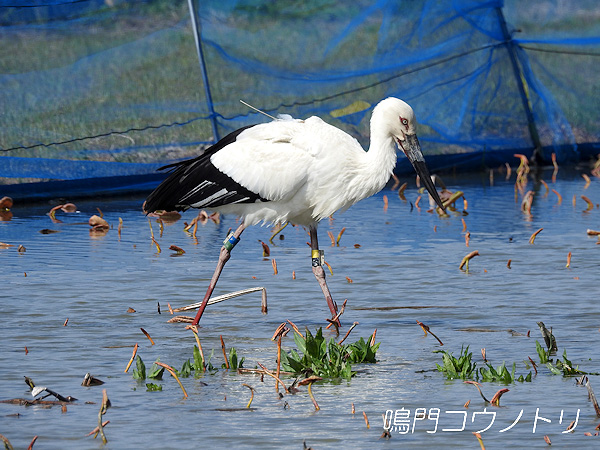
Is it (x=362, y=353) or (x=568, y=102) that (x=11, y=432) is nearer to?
(x=362, y=353)

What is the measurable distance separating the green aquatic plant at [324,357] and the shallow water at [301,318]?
0.35 feet

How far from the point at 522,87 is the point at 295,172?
9.42 metres

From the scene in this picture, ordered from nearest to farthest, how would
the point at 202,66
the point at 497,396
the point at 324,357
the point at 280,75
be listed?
the point at 497,396, the point at 324,357, the point at 202,66, the point at 280,75

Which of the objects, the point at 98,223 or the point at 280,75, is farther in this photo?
the point at 280,75

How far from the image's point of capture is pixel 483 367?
6.48 metres

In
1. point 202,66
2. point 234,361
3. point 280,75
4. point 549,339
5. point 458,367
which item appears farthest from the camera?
point 280,75

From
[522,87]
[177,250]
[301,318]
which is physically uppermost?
[522,87]

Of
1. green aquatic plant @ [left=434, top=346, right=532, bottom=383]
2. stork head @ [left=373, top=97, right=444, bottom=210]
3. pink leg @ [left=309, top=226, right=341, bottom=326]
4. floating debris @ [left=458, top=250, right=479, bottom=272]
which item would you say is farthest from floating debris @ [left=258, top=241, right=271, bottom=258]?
green aquatic plant @ [left=434, top=346, right=532, bottom=383]

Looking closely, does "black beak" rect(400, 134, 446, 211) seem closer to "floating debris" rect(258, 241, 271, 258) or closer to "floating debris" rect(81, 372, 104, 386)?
"floating debris" rect(258, 241, 271, 258)

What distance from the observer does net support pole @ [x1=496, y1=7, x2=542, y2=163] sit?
1656cm

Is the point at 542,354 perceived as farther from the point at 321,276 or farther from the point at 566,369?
the point at 321,276

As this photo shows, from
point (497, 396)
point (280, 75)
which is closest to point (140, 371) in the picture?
point (497, 396)

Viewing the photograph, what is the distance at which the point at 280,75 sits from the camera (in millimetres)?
14875

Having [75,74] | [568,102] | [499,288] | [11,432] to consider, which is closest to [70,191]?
[75,74]
